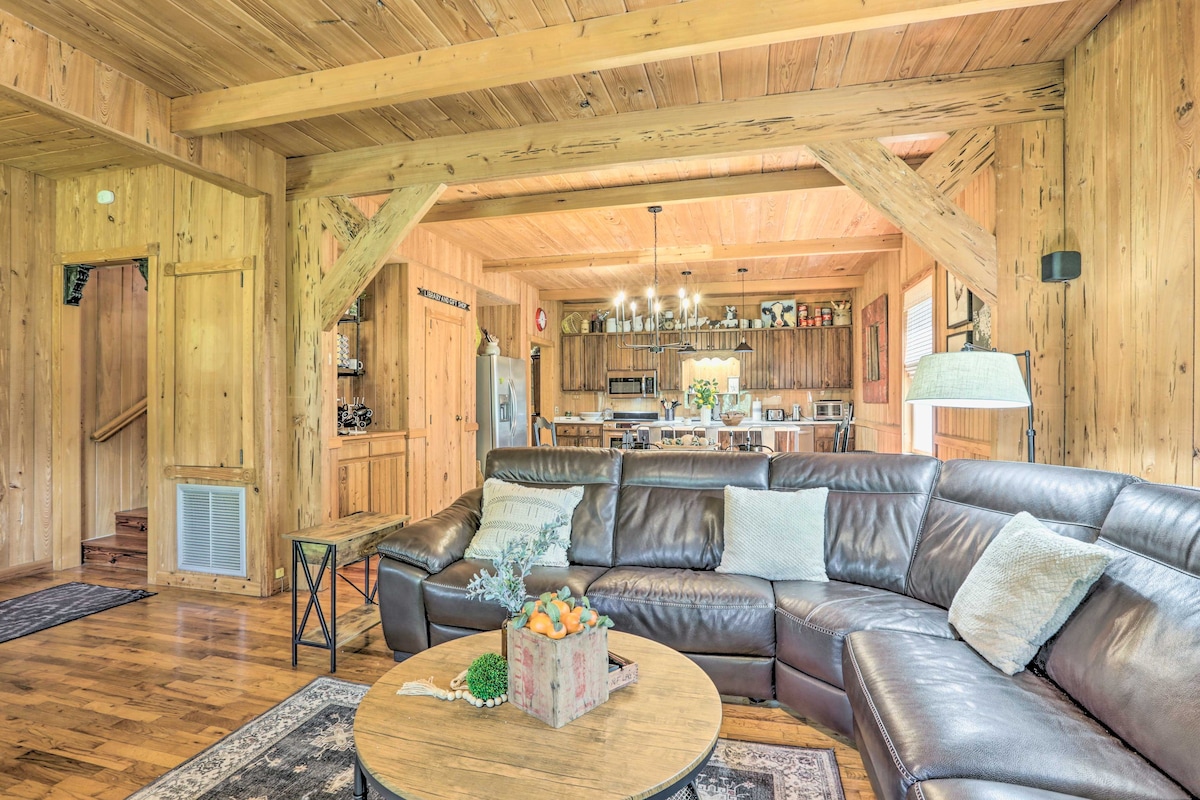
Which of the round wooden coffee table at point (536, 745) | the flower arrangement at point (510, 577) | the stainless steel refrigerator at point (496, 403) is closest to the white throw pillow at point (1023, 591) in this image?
the round wooden coffee table at point (536, 745)

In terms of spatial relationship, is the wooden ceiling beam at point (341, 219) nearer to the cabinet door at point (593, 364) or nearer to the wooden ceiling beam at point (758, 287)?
the wooden ceiling beam at point (758, 287)

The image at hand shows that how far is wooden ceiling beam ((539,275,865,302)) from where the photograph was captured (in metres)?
8.33

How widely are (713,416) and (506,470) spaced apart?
6.19 meters

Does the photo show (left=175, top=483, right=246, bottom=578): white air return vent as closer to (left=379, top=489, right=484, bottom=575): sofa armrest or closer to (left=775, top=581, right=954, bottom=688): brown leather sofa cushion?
(left=379, top=489, right=484, bottom=575): sofa armrest

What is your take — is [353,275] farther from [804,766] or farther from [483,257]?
[804,766]

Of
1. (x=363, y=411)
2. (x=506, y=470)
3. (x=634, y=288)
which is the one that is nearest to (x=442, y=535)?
(x=506, y=470)

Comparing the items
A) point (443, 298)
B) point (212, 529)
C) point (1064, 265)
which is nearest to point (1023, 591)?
point (1064, 265)

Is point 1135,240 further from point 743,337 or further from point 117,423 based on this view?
point 743,337

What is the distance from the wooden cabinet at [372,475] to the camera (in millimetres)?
4656

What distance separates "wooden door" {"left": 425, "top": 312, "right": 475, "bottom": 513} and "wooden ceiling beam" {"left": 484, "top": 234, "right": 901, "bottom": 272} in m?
1.05

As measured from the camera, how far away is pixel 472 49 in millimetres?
2775

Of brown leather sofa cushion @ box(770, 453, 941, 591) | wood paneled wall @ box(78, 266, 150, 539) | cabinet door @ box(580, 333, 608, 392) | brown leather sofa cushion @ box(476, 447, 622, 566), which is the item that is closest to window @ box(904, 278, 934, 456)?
brown leather sofa cushion @ box(770, 453, 941, 591)

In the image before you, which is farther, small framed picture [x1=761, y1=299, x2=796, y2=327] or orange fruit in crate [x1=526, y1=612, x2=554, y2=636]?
small framed picture [x1=761, y1=299, x2=796, y2=327]

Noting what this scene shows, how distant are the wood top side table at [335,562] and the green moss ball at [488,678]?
52.3 inches
